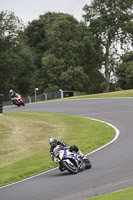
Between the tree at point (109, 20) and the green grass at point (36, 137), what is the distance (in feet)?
120

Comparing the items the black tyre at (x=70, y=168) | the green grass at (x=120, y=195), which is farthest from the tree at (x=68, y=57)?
the green grass at (x=120, y=195)

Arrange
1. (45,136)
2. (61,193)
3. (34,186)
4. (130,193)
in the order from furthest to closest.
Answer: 1. (45,136)
2. (34,186)
3. (61,193)
4. (130,193)

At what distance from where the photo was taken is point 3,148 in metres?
19.9

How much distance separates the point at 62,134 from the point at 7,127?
12.4 feet

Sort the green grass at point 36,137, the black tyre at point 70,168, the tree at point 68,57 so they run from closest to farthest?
the black tyre at point 70,168, the green grass at point 36,137, the tree at point 68,57

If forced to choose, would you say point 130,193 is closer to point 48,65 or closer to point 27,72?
point 48,65

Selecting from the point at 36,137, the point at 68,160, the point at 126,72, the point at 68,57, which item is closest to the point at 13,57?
the point at 68,57

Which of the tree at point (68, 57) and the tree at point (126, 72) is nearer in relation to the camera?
the tree at point (126, 72)

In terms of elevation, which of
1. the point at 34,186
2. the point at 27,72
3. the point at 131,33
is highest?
the point at 131,33

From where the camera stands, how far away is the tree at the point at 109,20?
64750 millimetres

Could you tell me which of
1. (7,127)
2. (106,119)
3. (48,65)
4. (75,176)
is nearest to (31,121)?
(7,127)

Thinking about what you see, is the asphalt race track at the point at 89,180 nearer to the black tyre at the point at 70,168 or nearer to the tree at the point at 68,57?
the black tyre at the point at 70,168

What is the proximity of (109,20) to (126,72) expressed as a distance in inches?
423

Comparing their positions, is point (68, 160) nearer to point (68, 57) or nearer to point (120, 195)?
point (120, 195)
